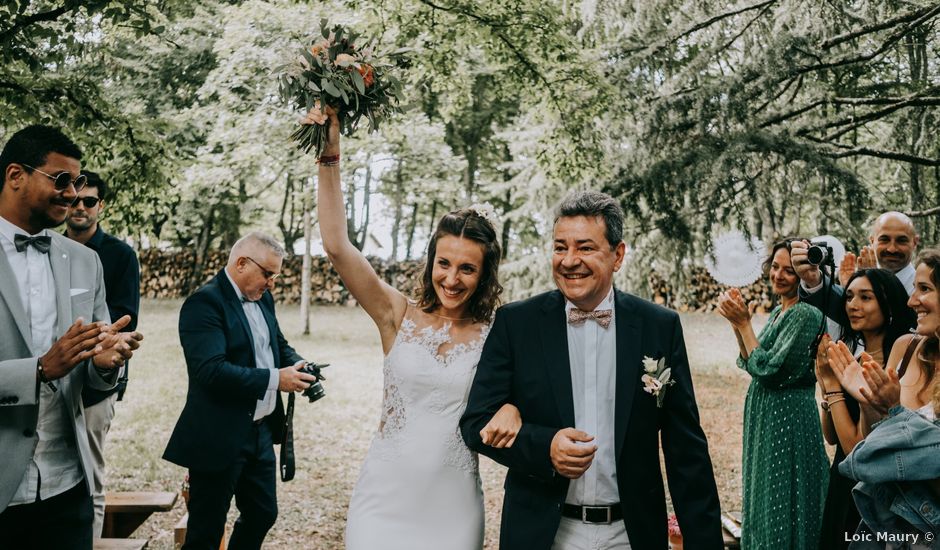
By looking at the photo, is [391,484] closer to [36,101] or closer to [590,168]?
[36,101]

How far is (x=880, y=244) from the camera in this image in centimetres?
431

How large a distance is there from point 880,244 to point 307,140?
3.76 meters

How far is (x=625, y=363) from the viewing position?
7.20ft

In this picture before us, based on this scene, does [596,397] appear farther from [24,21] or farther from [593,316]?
[24,21]

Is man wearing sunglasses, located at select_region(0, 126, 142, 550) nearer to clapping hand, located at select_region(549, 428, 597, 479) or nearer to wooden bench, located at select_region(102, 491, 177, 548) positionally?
clapping hand, located at select_region(549, 428, 597, 479)

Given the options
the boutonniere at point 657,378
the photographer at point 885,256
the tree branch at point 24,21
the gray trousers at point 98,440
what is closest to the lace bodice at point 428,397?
the boutonniere at point 657,378

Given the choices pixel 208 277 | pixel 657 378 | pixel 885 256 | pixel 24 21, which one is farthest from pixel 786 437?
pixel 208 277

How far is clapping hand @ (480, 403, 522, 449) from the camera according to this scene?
2.05 meters

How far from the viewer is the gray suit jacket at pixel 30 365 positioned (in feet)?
7.53

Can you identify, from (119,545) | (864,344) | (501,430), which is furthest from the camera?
(864,344)

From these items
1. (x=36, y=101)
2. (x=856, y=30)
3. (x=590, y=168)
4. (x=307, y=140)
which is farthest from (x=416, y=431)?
(x=856, y=30)

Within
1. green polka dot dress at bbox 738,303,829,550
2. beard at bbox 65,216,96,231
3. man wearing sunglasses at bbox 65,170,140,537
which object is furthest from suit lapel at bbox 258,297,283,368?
green polka dot dress at bbox 738,303,829,550

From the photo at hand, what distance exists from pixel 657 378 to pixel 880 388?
84cm

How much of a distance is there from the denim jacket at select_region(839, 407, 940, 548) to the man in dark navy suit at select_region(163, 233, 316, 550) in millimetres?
2822
